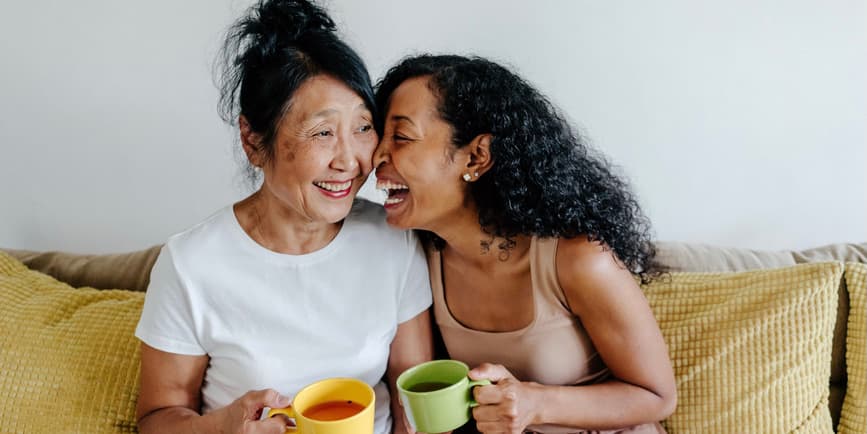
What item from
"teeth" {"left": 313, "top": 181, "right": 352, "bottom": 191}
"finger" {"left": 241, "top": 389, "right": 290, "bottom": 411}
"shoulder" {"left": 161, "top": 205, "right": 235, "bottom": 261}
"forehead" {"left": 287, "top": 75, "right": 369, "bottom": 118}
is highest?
"forehead" {"left": 287, "top": 75, "right": 369, "bottom": 118}

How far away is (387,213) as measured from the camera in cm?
140

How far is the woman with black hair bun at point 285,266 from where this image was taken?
1258mm

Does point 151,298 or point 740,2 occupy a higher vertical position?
point 740,2

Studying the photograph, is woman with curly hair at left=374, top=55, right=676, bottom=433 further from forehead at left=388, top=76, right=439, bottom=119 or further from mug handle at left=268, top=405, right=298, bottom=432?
mug handle at left=268, top=405, right=298, bottom=432

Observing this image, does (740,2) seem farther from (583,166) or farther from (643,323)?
(643,323)

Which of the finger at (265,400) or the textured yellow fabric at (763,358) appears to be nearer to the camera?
the finger at (265,400)

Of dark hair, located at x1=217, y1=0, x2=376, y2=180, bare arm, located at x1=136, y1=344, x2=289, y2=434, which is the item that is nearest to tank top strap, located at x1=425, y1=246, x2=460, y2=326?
dark hair, located at x1=217, y1=0, x2=376, y2=180

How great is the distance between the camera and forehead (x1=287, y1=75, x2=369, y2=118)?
4.08 feet

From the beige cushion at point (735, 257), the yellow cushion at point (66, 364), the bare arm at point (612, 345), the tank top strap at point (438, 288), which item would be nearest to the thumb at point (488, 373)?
the bare arm at point (612, 345)

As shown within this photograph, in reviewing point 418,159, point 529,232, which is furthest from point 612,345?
point 418,159

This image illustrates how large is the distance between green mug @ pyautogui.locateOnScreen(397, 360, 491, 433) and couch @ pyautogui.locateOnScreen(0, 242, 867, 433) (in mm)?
604

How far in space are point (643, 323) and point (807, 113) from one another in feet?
3.25

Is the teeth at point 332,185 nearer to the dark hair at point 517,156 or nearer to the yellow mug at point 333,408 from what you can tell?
the dark hair at point 517,156

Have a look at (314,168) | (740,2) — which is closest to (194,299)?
(314,168)
